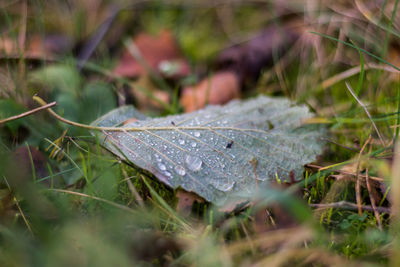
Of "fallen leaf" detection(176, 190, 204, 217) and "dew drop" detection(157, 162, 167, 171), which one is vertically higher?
"dew drop" detection(157, 162, 167, 171)

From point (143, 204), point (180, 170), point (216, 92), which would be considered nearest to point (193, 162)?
point (180, 170)

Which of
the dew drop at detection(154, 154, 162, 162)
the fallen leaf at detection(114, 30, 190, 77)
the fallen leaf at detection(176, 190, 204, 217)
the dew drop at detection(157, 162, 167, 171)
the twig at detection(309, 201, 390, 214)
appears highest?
the fallen leaf at detection(114, 30, 190, 77)

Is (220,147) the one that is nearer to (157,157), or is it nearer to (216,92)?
(157,157)

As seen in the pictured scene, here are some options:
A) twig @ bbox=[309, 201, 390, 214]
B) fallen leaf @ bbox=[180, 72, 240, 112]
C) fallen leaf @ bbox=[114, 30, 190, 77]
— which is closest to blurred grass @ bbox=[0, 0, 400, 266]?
twig @ bbox=[309, 201, 390, 214]

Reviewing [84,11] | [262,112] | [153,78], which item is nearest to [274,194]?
[262,112]

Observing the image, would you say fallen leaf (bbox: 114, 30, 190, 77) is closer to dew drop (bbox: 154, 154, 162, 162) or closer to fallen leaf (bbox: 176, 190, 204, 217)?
dew drop (bbox: 154, 154, 162, 162)
